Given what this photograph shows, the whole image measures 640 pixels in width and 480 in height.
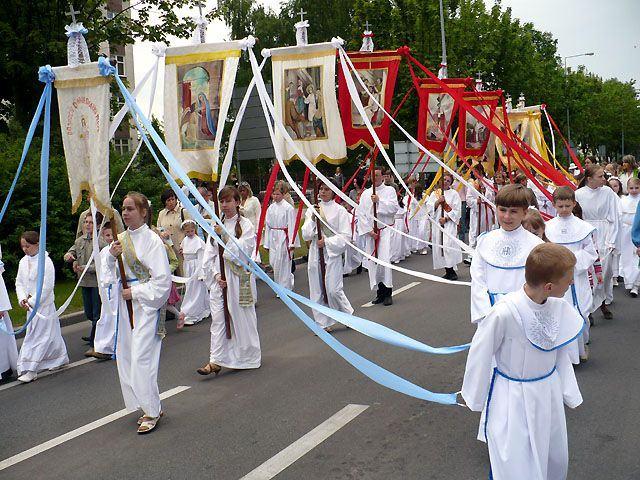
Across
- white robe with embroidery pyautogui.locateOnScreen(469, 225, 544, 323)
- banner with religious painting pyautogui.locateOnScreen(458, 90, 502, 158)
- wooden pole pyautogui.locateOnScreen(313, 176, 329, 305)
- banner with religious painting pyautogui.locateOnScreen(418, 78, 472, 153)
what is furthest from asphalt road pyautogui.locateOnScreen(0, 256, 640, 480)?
banner with religious painting pyautogui.locateOnScreen(458, 90, 502, 158)

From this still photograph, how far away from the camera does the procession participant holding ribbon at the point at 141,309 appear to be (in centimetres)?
601

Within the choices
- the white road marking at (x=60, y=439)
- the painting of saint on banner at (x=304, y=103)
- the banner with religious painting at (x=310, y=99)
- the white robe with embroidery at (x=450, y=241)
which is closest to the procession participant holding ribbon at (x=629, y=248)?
the white robe with embroidery at (x=450, y=241)

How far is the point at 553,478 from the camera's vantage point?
3961 millimetres

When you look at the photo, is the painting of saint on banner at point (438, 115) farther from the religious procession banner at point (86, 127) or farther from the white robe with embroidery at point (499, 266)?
the white robe with embroidery at point (499, 266)

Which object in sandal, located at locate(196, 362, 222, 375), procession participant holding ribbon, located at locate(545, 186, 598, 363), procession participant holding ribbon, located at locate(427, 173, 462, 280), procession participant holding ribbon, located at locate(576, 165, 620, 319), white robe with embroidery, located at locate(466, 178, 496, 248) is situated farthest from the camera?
white robe with embroidery, located at locate(466, 178, 496, 248)

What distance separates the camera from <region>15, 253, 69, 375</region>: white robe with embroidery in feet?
27.1

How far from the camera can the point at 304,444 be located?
Answer: 5.47 m

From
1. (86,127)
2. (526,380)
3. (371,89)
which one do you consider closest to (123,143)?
(371,89)

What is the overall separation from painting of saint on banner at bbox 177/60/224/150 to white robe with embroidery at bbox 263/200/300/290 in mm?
5255

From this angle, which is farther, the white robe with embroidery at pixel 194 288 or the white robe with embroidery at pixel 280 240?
the white robe with embroidery at pixel 280 240

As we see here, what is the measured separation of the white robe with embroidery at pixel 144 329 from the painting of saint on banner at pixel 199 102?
1.93 m

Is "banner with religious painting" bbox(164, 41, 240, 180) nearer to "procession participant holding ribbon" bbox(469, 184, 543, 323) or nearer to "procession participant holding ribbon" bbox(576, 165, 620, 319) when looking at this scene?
"procession participant holding ribbon" bbox(469, 184, 543, 323)

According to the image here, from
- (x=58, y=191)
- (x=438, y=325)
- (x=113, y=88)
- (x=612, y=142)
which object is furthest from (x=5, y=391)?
(x=612, y=142)

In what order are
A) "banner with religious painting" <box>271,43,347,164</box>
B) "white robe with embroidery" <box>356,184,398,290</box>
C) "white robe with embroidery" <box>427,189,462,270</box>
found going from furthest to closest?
1. "white robe with embroidery" <box>427,189,462,270</box>
2. "white robe with embroidery" <box>356,184,398,290</box>
3. "banner with religious painting" <box>271,43,347,164</box>
